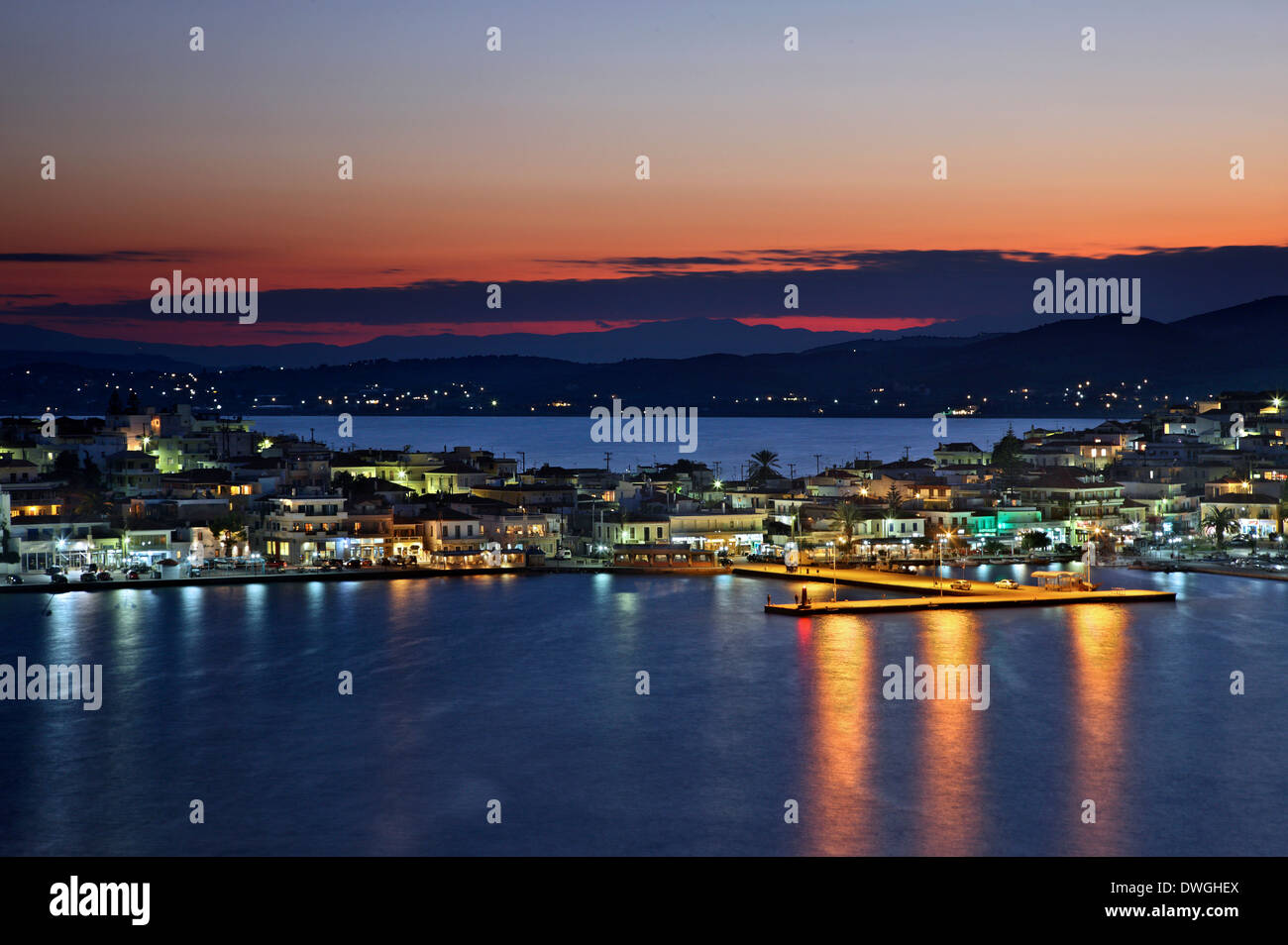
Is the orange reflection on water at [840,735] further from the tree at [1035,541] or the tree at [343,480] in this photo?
the tree at [343,480]

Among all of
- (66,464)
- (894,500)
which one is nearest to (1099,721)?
(894,500)

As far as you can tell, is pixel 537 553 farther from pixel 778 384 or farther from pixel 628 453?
pixel 778 384

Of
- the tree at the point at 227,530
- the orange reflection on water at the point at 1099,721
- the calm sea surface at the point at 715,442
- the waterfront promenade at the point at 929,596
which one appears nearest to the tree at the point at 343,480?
the tree at the point at 227,530

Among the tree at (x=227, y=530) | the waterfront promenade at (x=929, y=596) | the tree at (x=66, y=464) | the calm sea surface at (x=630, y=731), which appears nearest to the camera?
the calm sea surface at (x=630, y=731)
